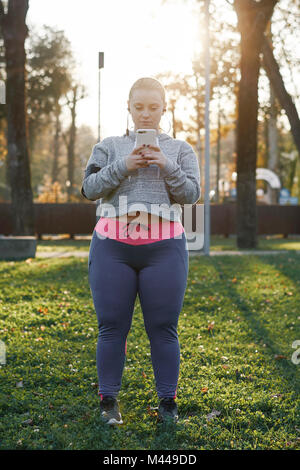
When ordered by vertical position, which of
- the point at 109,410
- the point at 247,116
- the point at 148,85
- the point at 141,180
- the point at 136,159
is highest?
the point at 247,116

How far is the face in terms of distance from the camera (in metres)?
3.29

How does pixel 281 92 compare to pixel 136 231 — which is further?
pixel 281 92

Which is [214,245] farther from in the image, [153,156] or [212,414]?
[153,156]

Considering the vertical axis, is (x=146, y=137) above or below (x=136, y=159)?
above

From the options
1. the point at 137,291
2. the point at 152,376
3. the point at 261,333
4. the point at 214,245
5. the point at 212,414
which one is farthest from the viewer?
the point at 214,245

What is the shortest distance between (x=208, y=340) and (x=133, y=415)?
7.85 ft

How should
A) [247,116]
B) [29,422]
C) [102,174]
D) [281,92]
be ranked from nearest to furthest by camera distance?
[102,174] < [29,422] < [281,92] < [247,116]

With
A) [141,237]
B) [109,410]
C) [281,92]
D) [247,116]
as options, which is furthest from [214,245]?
[141,237]

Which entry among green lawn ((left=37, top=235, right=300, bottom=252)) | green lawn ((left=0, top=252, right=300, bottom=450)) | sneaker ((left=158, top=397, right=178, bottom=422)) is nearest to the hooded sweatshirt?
sneaker ((left=158, top=397, right=178, bottom=422))

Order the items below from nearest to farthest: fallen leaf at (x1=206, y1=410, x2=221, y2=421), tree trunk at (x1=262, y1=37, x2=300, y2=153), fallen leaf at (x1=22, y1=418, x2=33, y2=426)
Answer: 1. fallen leaf at (x1=22, y1=418, x2=33, y2=426)
2. fallen leaf at (x1=206, y1=410, x2=221, y2=421)
3. tree trunk at (x1=262, y1=37, x2=300, y2=153)

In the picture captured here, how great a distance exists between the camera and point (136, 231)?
10.9 ft

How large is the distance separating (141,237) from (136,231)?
0.04m

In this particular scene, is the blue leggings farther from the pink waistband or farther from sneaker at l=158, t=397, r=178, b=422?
sneaker at l=158, t=397, r=178, b=422

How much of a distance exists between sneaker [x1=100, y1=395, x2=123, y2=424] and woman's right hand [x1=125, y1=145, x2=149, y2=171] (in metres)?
1.35
